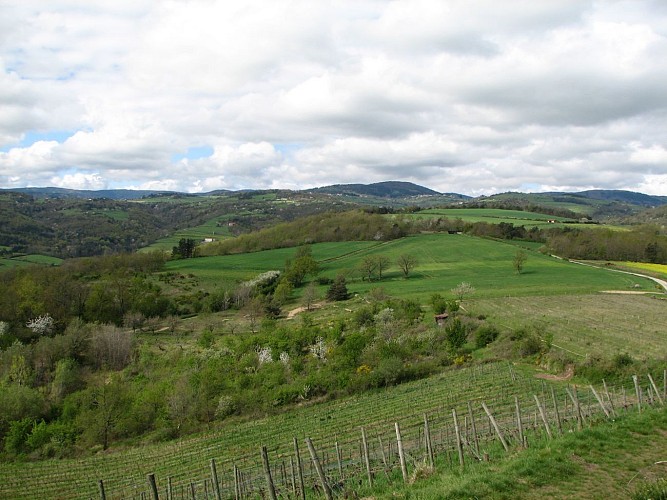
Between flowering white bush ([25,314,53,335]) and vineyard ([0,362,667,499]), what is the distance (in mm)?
44216

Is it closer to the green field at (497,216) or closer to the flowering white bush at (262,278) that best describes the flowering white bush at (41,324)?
the flowering white bush at (262,278)

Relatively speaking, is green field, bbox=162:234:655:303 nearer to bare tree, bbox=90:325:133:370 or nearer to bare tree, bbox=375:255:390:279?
bare tree, bbox=375:255:390:279

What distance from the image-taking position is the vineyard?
2233 cm

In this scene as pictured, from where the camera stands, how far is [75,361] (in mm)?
65250

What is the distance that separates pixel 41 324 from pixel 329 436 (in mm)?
69522

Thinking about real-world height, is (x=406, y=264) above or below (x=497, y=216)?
below

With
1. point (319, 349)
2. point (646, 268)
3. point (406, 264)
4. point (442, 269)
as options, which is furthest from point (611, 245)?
point (319, 349)

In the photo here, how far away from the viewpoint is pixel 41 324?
77750 millimetres

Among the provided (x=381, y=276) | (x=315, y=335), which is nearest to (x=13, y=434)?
(x=315, y=335)

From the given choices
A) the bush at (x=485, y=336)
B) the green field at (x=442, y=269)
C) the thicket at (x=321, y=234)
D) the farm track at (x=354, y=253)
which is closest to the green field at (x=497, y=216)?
the thicket at (x=321, y=234)

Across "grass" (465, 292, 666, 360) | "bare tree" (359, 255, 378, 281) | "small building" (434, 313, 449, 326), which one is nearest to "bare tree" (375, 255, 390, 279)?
"bare tree" (359, 255, 378, 281)

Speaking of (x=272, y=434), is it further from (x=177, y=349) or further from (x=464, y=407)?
(x=177, y=349)

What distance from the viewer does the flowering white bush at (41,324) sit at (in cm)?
7725

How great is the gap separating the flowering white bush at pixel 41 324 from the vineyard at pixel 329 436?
44216 millimetres
